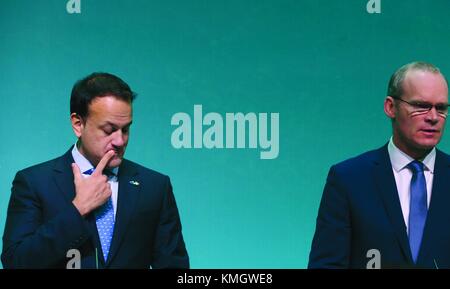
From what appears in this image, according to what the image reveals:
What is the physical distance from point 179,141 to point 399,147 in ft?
3.37

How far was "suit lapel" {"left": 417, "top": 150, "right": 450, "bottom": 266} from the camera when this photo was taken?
298 cm

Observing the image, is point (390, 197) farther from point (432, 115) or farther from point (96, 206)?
point (96, 206)

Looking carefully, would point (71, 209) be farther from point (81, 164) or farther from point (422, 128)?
point (422, 128)

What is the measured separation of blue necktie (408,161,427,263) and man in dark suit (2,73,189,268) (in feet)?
3.16

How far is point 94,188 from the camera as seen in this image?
9.70 ft

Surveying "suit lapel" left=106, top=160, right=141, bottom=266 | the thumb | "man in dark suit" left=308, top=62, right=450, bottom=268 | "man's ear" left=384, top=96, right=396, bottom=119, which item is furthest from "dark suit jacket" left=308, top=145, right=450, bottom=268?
the thumb

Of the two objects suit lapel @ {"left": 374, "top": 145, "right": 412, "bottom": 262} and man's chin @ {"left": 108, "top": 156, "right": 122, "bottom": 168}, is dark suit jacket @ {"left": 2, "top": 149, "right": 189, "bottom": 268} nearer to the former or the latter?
man's chin @ {"left": 108, "top": 156, "right": 122, "bottom": 168}

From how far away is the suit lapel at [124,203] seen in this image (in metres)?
2.96

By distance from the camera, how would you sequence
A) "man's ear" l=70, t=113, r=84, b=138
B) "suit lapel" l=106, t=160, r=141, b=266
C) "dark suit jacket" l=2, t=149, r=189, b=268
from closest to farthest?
"dark suit jacket" l=2, t=149, r=189, b=268, "suit lapel" l=106, t=160, r=141, b=266, "man's ear" l=70, t=113, r=84, b=138

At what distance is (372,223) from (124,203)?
1.03 metres

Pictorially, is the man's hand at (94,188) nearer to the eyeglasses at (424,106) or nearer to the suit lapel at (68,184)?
the suit lapel at (68,184)

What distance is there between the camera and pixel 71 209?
9.43 ft
